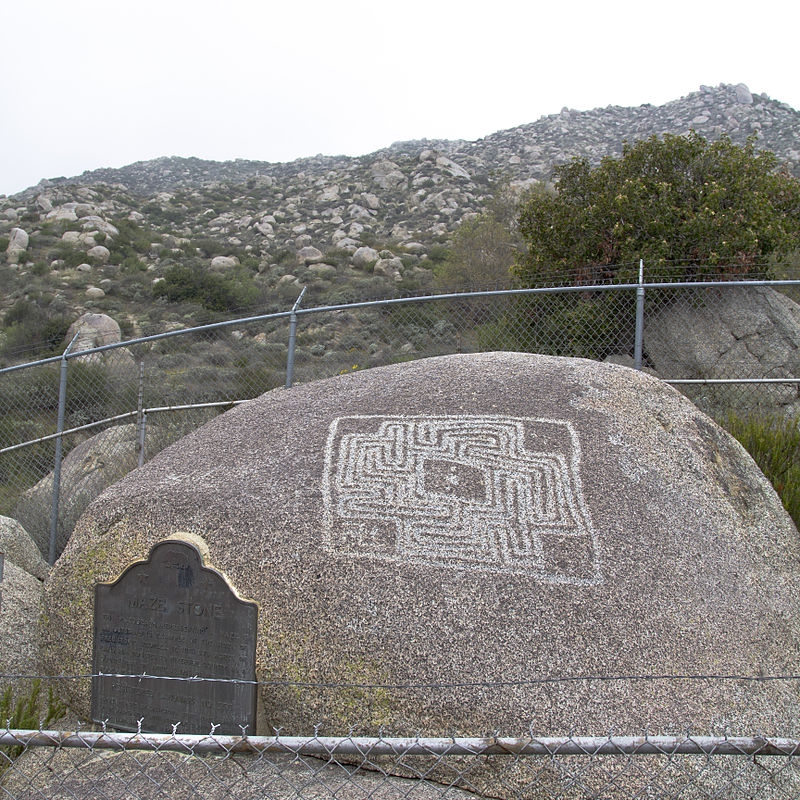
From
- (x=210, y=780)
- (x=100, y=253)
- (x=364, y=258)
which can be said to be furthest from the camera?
(x=100, y=253)

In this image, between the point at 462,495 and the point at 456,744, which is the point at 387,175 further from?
the point at 456,744

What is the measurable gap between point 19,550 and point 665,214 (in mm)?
7520

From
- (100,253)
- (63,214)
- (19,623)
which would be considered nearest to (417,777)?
(19,623)

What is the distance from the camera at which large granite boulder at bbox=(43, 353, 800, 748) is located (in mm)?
3256

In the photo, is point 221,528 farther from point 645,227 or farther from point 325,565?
point 645,227

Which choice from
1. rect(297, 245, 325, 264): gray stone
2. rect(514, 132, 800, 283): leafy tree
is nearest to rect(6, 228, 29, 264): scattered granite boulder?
rect(297, 245, 325, 264): gray stone

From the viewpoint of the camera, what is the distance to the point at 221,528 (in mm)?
3742

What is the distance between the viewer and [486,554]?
355 cm

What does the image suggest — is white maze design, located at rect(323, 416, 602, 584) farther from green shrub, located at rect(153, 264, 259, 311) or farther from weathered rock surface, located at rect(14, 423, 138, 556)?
green shrub, located at rect(153, 264, 259, 311)

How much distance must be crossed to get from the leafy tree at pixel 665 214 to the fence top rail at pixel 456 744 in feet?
21.8

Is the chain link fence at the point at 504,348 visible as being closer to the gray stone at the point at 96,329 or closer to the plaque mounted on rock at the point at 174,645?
the plaque mounted on rock at the point at 174,645

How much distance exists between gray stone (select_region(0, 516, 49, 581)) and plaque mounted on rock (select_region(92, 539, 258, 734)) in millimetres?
2386

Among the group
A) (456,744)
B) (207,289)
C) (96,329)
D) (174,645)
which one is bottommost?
(174,645)

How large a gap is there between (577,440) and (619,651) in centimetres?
123
